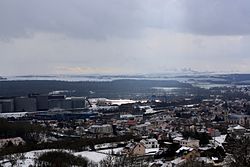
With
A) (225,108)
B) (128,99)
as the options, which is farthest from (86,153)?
(128,99)

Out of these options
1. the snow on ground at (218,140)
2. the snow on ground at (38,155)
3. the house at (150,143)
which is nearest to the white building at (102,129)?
the house at (150,143)

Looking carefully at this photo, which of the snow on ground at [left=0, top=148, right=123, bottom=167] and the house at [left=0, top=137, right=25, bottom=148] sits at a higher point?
the snow on ground at [left=0, top=148, right=123, bottom=167]

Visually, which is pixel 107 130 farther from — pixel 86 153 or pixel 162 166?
pixel 162 166

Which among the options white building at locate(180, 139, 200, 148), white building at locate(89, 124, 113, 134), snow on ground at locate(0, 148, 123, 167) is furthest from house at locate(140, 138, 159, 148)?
white building at locate(89, 124, 113, 134)

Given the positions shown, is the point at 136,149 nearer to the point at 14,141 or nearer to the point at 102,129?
Answer: the point at 14,141

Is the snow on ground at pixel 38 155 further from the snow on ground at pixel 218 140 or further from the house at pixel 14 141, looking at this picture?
the snow on ground at pixel 218 140

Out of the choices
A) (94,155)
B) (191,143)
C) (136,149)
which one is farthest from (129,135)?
(94,155)

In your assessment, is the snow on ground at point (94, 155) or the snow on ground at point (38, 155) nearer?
the snow on ground at point (38, 155)

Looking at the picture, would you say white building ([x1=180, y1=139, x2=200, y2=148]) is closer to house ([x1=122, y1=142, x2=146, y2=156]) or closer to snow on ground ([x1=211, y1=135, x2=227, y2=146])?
snow on ground ([x1=211, y1=135, x2=227, y2=146])
